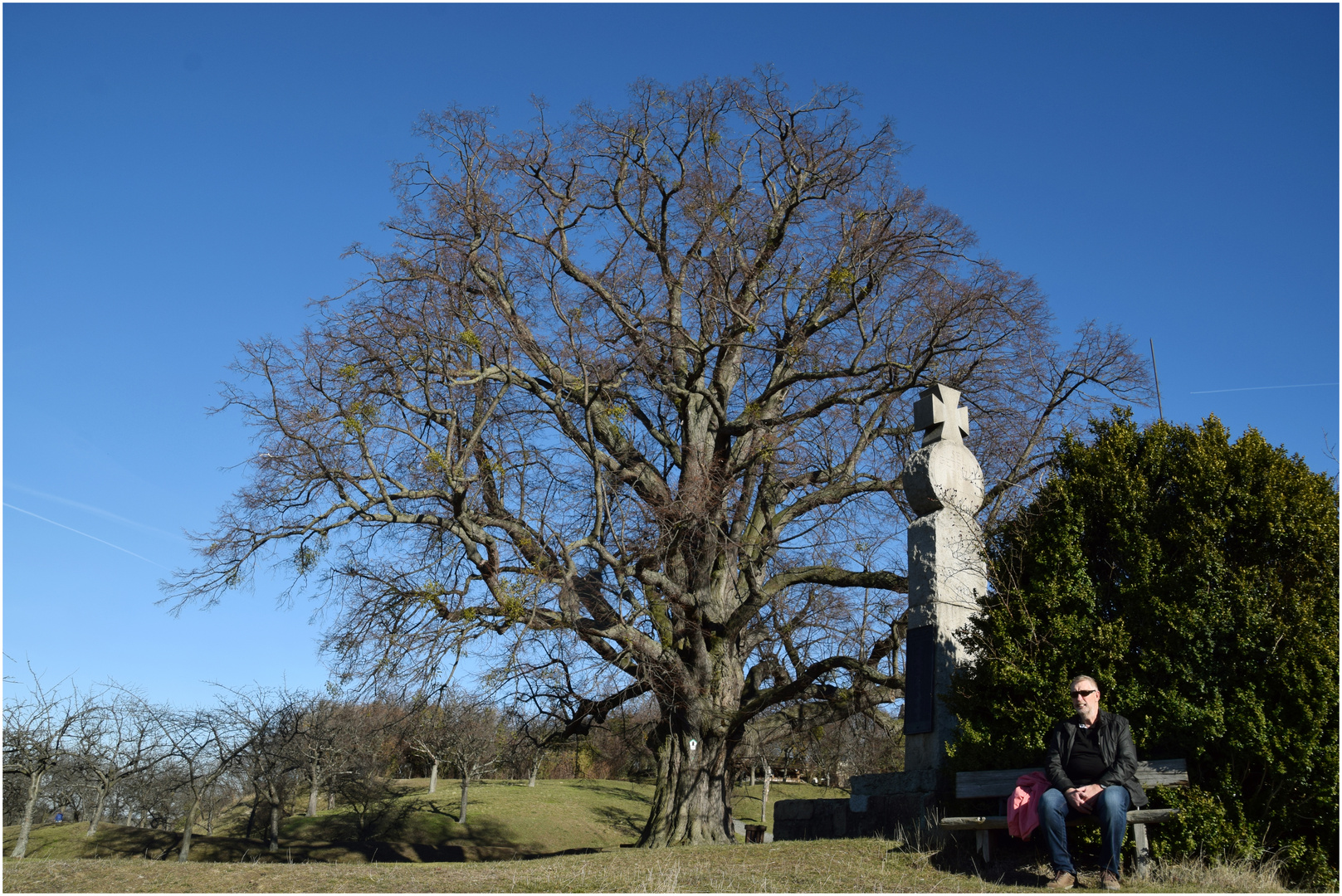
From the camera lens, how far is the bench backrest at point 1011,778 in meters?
6.31

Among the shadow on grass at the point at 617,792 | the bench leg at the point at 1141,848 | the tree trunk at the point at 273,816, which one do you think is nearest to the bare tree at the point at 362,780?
the tree trunk at the point at 273,816

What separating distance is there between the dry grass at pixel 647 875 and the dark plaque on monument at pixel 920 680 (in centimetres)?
121

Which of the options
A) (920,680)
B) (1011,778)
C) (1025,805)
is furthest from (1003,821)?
(920,680)

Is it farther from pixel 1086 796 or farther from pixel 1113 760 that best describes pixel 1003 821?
pixel 1113 760

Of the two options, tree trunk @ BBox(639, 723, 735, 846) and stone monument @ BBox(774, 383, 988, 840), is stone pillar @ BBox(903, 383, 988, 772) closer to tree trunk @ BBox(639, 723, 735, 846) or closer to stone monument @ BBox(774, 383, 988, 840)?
stone monument @ BBox(774, 383, 988, 840)

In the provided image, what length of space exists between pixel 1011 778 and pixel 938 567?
2.30 metres

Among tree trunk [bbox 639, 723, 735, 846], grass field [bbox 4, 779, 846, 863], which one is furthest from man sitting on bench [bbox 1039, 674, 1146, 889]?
grass field [bbox 4, 779, 846, 863]

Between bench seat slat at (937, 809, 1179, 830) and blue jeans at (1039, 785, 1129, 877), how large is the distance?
0.27ft

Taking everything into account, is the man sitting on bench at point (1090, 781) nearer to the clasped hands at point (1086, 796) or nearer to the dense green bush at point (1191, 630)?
the clasped hands at point (1086, 796)

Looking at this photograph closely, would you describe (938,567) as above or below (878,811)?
above

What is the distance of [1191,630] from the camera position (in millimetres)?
6684

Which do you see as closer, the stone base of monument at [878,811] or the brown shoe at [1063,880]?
the brown shoe at [1063,880]

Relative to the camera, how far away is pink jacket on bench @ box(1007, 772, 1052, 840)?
6.14 m

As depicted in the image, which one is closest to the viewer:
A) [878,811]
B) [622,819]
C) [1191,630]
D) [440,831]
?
[1191,630]
